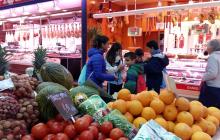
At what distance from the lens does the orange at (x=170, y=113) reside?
199 centimetres

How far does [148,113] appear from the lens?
1.95 meters

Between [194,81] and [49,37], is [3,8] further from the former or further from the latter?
[194,81]

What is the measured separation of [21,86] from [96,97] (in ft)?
1.70

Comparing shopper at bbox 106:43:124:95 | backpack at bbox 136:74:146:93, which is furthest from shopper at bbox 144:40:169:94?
shopper at bbox 106:43:124:95

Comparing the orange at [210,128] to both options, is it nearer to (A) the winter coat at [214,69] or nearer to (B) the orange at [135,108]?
(B) the orange at [135,108]

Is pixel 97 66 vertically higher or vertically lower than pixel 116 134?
higher

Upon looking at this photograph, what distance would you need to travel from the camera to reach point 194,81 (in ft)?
18.2

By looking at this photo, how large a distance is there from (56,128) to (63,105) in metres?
0.15

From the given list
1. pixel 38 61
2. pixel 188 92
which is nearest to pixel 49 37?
pixel 188 92

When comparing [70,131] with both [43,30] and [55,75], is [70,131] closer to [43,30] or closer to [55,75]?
[55,75]

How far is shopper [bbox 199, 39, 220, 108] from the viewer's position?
14.2 ft

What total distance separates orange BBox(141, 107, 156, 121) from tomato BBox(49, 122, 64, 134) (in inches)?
24.8

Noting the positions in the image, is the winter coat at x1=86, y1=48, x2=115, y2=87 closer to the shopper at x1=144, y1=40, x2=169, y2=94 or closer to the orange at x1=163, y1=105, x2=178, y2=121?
the shopper at x1=144, y1=40, x2=169, y2=94

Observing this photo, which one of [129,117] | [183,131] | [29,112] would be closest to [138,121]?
[129,117]
